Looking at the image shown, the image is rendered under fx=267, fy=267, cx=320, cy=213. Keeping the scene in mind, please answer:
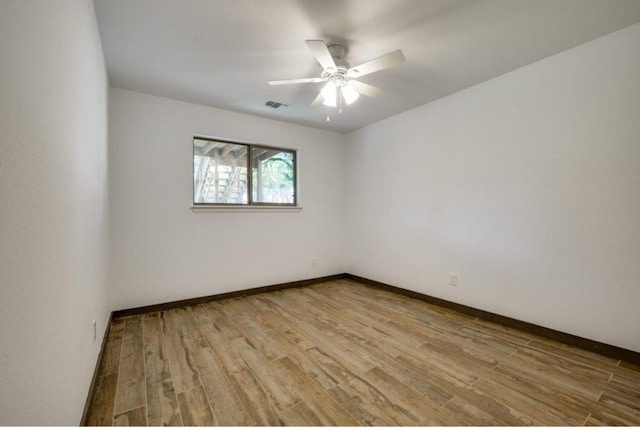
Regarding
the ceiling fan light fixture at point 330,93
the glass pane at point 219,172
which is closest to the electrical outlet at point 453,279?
the ceiling fan light fixture at point 330,93

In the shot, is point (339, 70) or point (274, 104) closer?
point (339, 70)

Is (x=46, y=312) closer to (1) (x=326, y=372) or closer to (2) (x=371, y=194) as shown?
(1) (x=326, y=372)

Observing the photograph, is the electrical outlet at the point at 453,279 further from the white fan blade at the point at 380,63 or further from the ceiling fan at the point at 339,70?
the white fan blade at the point at 380,63

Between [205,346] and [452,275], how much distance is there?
259 cm

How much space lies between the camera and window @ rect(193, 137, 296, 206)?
133 inches

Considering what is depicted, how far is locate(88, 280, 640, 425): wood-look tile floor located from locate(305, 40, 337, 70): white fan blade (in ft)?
7.13

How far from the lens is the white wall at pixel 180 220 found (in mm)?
2820

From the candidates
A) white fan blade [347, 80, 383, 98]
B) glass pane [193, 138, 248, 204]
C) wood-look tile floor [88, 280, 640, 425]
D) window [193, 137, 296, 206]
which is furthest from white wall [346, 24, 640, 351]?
glass pane [193, 138, 248, 204]

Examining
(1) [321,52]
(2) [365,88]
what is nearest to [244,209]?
(2) [365,88]

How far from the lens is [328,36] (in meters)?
1.99

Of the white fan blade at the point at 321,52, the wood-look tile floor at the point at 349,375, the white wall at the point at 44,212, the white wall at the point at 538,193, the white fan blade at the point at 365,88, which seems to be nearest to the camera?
the white wall at the point at 44,212

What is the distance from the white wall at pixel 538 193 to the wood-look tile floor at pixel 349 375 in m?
0.41

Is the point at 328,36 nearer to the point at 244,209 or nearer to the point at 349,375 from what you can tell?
the point at 244,209

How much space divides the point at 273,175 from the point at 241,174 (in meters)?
0.48
